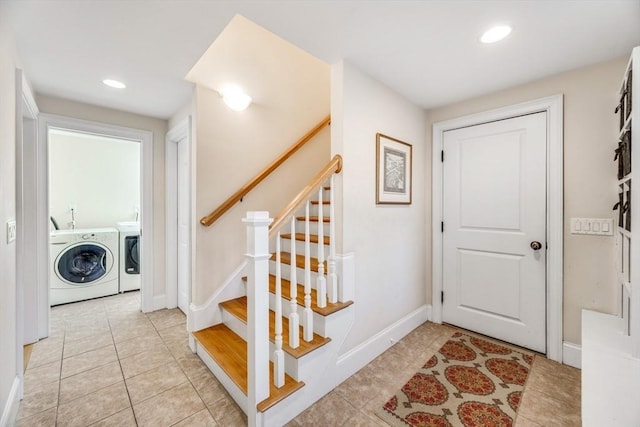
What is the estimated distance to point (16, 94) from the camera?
1.60m

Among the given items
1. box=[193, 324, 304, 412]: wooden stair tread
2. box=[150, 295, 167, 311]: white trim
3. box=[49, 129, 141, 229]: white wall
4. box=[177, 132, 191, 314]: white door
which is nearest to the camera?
box=[193, 324, 304, 412]: wooden stair tread

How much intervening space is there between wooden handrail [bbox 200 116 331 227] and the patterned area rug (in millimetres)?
1813

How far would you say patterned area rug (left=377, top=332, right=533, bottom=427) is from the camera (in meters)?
1.49

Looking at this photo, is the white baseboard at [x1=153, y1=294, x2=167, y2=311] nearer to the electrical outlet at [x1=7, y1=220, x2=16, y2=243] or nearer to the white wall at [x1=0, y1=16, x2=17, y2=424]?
the white wall at [x1=0, y1=16, x2=17, y2=424]

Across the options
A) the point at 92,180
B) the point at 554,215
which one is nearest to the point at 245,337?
the point at 554,215

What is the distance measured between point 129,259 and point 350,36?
155 inches

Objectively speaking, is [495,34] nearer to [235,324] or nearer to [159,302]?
[235,324]

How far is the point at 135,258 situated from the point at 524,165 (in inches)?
186

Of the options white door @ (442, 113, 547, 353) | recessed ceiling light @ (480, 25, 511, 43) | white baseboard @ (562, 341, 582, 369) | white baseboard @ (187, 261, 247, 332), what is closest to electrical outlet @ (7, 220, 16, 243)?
white baseboard @ (187, 261, 247, 332)

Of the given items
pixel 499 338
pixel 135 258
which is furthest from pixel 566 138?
pixel 135 258

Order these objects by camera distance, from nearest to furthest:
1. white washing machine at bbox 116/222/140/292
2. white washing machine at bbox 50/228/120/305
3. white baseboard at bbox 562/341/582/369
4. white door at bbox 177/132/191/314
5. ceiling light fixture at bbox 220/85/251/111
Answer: white baseboard at bbox 562/341/582/369 → ceiling light fixture at bbox 220/85/251/111 → white door at bbox 177/132/191/314 → white washing machine at bbox 50/228/120/305 → white washing machine at bbox 116/222/140/292

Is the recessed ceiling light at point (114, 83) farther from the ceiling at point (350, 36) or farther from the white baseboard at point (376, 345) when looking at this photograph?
the white baseboard at point (376, 345)

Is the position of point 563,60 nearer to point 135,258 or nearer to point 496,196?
point 496,196

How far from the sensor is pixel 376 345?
6.84ft
